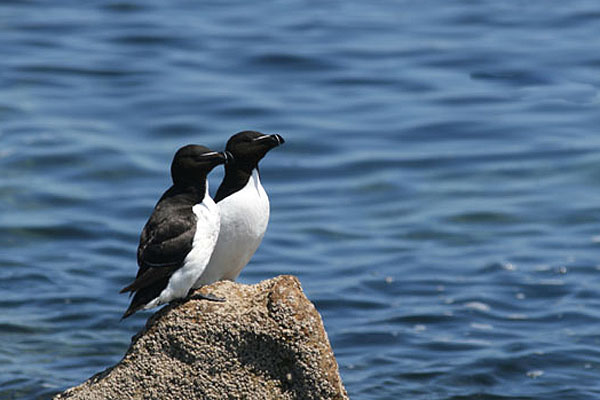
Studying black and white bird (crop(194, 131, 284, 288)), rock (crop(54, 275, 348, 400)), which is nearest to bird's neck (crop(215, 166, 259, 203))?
black and white bird (crop(194, 131, 284, 288))

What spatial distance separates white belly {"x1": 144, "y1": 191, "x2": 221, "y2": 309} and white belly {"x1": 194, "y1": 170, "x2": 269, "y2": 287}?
128 mm

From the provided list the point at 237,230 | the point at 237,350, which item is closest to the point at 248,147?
the point at 237,230

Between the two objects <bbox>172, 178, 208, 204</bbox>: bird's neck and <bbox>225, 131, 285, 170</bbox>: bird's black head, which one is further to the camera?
<bbox>225, 131, 285, 170</bbox>: bird's black head

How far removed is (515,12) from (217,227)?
19.8m

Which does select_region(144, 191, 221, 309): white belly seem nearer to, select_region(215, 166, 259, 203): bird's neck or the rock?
the rock

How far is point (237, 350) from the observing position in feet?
23.3

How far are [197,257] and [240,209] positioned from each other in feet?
1.36

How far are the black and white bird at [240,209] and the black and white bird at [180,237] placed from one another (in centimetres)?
14

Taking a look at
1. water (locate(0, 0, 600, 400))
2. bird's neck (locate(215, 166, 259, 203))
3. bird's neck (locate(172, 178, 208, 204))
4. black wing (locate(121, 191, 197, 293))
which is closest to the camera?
black wing (locate(121, 191, 197, 293))

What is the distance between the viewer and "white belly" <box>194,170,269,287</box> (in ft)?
23.3

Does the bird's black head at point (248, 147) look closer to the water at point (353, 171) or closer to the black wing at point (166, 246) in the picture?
the black wing at point (166, 246)

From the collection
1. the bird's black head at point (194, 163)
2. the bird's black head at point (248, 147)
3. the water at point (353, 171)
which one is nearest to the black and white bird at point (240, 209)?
the bird's black head at point (248, 147)

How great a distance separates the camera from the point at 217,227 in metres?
7.00

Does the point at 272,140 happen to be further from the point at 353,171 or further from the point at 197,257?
the point at 353,171
